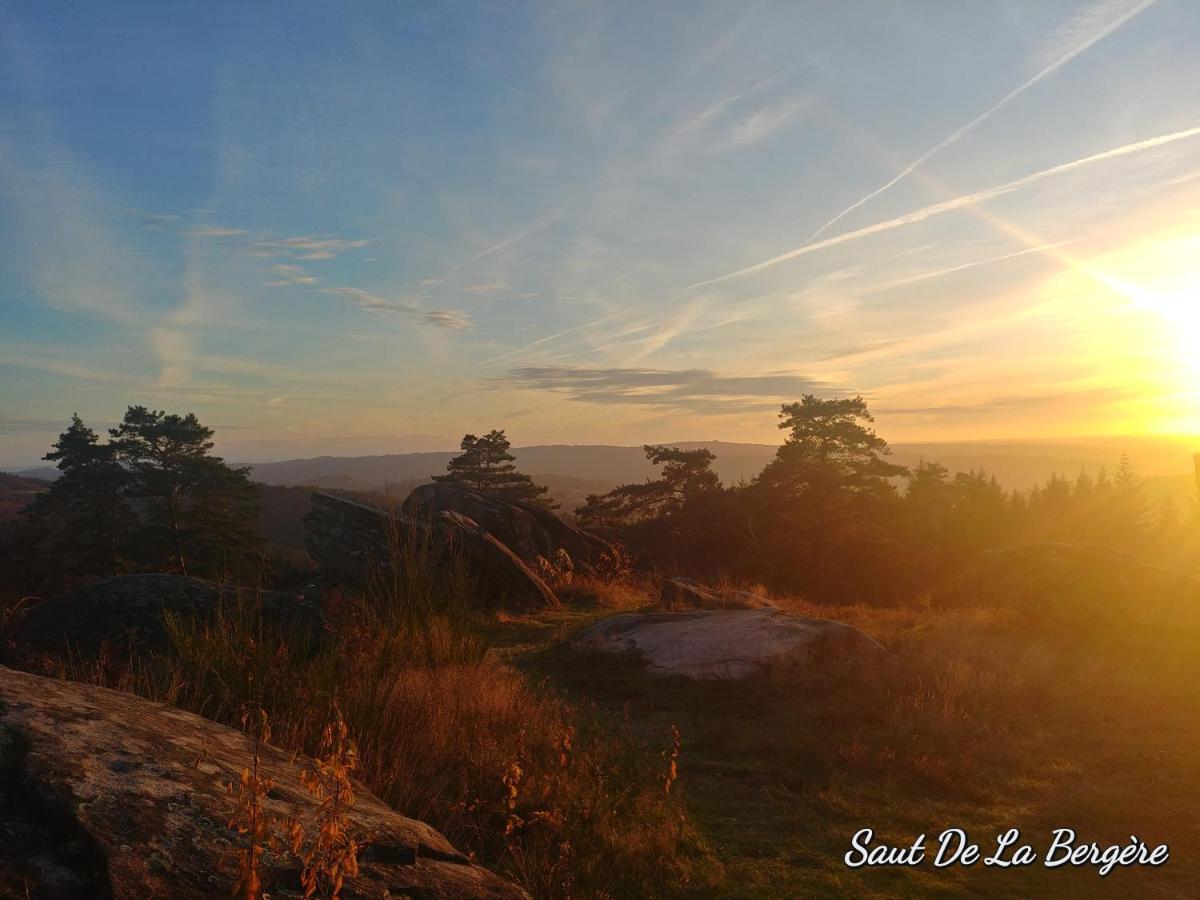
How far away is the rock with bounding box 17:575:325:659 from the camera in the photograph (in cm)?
763

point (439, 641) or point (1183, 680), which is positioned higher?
point (439, 641)

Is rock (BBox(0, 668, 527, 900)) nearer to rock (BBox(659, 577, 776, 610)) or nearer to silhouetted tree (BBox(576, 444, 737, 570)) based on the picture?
rock (BBox(659, 577, 776, 610))

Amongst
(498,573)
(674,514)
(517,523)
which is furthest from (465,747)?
(674,514)

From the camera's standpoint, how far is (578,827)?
195 inches

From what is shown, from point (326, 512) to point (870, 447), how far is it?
18834 mm

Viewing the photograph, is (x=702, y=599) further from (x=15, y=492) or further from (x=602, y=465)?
(x=602, y=465)

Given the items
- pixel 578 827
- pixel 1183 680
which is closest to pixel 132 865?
pixel 578 827

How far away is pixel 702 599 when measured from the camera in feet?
47.4

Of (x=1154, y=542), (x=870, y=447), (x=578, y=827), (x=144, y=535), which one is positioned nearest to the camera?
(x=578, y=827)

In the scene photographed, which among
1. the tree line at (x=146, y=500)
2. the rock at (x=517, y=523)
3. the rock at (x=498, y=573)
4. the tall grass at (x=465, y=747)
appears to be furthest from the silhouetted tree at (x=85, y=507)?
the tall grass at (x=465, y=747)

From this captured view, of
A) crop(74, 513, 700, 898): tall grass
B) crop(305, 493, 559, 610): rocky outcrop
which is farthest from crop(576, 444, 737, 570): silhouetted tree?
crop(74, 513, 700, 898): tall grass

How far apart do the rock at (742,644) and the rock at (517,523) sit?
715 cm

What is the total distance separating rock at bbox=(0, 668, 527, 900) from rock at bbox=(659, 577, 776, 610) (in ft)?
36.3

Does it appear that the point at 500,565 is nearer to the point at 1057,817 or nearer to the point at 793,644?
the point at 793,644
